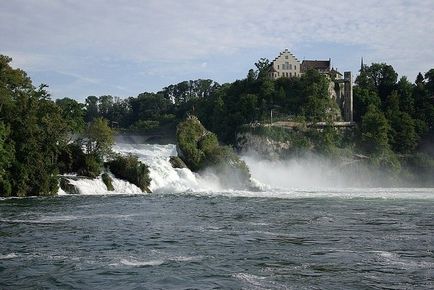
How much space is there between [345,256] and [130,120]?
143094 mm

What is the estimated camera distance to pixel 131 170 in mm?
47844

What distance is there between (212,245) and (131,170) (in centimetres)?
2764

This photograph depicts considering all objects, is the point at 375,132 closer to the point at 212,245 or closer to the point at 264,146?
the point at 264,146

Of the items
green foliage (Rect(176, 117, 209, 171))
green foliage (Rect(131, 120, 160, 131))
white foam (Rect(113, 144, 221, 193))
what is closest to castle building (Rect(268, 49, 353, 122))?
green foliage (Rect(131, 120, 160, 131))

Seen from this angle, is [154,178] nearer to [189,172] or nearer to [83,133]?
[189,172]

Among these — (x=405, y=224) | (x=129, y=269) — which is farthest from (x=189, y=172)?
(x=129, y=269)

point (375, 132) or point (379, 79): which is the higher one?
point (379, 79)

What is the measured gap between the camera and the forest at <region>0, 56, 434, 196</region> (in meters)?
42.9

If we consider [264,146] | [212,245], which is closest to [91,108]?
[264,146]

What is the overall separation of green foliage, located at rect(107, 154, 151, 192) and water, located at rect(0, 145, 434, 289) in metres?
9.38

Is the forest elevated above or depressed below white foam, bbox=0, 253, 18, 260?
above

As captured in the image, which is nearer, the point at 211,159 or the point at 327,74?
the point at 211,159

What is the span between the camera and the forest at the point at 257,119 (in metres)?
42.9

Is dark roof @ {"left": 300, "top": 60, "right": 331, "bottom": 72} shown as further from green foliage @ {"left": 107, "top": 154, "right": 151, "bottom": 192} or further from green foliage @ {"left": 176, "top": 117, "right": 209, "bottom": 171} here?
green foliage @ {"left": 107, "top": 154, "right": 151, "bottom": 192}
